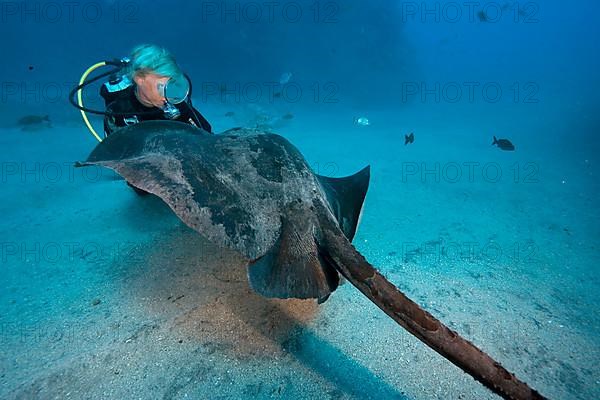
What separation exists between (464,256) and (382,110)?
2333 cm

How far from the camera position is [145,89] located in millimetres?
3756

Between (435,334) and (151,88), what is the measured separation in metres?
3.79

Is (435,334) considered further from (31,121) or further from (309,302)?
(31,121)

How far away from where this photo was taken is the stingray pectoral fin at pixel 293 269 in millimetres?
1922

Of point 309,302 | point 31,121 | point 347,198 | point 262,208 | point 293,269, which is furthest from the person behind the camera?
point 31,121

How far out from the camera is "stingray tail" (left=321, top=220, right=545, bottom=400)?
143cm

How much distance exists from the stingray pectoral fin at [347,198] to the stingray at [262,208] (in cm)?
42

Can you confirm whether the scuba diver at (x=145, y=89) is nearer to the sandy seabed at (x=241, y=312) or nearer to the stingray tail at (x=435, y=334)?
the sandy seabed at (x=241, y=312)

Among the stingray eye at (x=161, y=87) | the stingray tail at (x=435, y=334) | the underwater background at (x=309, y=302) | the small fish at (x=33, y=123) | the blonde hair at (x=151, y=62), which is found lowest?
the underwater background at (x=309, y=302)

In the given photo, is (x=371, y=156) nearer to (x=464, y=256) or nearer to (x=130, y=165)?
(x=464, y=256)

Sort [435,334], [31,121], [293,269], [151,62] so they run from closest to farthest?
[435,334] → [293,269] → [151,62] → [31,121]

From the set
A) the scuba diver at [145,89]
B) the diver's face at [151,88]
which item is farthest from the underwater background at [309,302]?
the diver's face at [151,88]

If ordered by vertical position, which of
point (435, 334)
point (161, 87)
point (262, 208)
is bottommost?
point (435, 334)

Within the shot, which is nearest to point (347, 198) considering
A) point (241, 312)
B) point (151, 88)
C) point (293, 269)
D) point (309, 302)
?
point (309, 302)
